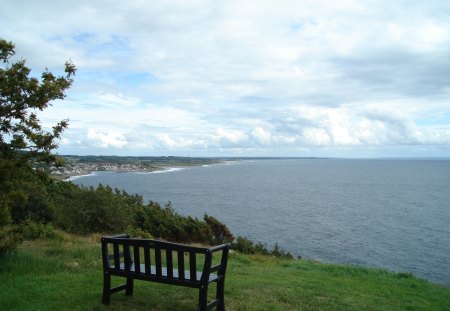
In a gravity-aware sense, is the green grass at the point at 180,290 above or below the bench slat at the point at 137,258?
below

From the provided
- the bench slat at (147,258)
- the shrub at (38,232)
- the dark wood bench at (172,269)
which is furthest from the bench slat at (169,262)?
the shrub at (38,232)

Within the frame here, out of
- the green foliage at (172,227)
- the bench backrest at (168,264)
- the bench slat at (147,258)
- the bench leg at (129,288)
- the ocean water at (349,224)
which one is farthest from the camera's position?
the ocean water at (349,224)

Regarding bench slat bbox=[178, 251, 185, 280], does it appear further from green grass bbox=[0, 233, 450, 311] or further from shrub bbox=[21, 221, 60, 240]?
shrub bbox=[21, 221, 60, 240]

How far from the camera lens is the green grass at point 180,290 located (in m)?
6.37

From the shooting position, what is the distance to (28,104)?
7457 mm

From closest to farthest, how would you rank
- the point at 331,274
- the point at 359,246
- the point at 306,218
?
the point at 331,274
the point at 359,246
the point at 306,218

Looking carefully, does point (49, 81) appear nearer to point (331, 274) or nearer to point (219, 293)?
point (219, 293)

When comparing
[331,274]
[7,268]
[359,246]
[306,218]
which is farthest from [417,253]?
[7,268]

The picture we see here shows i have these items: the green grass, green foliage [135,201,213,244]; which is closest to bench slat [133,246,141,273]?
the green grass

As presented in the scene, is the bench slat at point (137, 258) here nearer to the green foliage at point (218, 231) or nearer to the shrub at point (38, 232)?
the shrub at point (38, 232)

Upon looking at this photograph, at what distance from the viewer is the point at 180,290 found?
23.5 feet

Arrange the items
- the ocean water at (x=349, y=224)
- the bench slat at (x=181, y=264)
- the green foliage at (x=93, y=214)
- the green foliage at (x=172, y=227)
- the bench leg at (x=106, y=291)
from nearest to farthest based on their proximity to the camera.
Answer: the bench slat at (x=181, y=264)
the bench leg at (x=106, y=291)
the green foliage at (x=93, y=214)
the green foliage at (x=172, y=227)
the ocean water at (x=349, y=224)

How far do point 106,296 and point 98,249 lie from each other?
389 cm

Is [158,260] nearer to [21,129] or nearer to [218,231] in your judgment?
[21,129]
